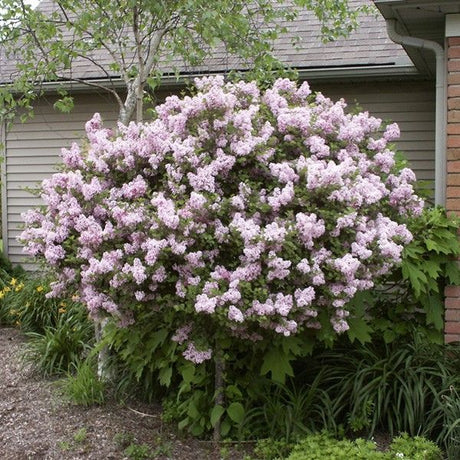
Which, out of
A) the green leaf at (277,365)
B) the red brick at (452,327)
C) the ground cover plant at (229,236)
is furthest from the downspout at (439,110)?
the green leaf at (277,365)

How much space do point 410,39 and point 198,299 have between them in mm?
3068

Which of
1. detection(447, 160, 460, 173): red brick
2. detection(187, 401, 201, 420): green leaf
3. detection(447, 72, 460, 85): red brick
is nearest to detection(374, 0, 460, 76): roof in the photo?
detection(447, 72, 460, 85): red brick

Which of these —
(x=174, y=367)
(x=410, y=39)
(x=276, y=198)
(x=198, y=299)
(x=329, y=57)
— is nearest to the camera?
(x=198, y=299)

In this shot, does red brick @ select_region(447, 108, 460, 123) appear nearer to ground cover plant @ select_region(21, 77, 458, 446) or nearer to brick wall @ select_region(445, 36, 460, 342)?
brick wall @ select_region(445, 36, 460, 342)

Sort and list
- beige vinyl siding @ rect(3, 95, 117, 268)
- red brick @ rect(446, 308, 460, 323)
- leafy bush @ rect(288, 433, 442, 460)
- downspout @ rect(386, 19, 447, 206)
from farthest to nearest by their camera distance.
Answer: beige vinyl siding @ rect(3, 95, 117, 268)
downspout @ rect(386, 19, 447, 206)
red brick @ rect(446, 308, 460, 323)
leafy bush @ rect(288, 433, 442, 460)

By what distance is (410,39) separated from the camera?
5965mm

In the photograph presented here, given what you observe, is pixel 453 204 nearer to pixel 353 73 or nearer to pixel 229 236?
pixel 229 236

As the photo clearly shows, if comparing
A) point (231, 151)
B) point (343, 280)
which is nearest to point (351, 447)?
point (343, 280)

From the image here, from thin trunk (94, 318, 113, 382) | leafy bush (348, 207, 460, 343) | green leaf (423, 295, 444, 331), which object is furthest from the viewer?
thin trunk (94, 318, 113, 382)

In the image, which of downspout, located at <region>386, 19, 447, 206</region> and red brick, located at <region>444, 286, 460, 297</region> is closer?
red brick, located at <region>444, 286, 460, 297</region>

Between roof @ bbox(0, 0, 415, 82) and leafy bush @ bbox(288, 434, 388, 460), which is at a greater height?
roof @ bbox(0, 0, 415, 82)

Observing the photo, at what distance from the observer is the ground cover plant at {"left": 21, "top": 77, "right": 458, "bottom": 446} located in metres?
4.34

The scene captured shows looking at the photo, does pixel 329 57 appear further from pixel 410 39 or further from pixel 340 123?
pixel 340 123

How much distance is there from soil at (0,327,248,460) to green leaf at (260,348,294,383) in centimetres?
58
